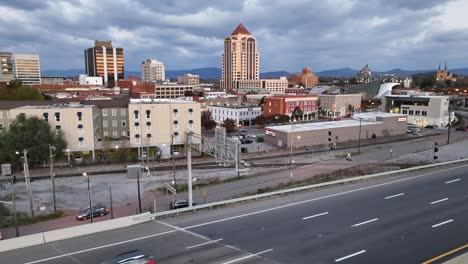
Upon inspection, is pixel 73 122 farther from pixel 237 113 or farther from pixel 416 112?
pixel 416 112

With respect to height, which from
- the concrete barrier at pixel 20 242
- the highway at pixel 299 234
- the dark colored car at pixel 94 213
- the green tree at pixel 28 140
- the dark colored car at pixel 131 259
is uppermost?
the green tree at pixel 28 140

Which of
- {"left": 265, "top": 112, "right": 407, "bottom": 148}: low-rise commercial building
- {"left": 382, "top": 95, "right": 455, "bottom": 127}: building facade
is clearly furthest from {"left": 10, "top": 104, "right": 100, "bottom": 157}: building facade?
{"left": 382, "top": 95, "right": 455, "bottom": 127}: building facade

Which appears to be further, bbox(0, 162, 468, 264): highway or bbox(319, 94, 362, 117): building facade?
bbox(319, 94, 362, 117): building facade

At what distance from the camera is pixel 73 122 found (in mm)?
48000

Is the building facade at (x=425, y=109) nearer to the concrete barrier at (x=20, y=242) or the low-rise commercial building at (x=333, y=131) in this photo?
the low-rise commercial building at (x=333, y=131)

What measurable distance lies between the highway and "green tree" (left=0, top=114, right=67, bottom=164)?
2852 cm

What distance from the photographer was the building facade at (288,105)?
90688 millimetres

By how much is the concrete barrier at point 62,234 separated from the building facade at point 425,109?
82.1 m

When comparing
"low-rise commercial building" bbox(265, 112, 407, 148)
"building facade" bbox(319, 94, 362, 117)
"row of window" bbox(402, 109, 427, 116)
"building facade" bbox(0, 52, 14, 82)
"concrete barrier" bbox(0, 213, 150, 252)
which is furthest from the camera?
"building facade" bbox(0, 52, 14, 82)

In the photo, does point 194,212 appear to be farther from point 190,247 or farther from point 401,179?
point 401,179

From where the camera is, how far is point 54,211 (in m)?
28.7

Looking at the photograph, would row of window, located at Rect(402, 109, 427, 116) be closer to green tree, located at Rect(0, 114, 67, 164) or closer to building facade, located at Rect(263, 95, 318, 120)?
building facade, located at Rect(263, 95, 318, 120)

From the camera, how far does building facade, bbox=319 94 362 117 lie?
10625cm

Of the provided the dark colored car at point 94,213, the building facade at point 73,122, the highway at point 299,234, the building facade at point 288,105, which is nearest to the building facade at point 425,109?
the building facade at point 288,105
